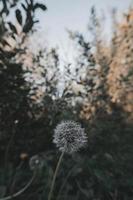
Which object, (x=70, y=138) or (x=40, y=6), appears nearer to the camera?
(x=70, y=138)

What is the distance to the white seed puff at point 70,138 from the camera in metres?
1.82

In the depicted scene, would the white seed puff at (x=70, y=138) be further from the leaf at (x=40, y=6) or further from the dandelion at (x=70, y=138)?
the leaf at (x=40, y=6)

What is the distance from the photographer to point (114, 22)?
5383 mm

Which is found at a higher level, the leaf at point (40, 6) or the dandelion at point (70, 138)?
the leaf at point (40, 6)

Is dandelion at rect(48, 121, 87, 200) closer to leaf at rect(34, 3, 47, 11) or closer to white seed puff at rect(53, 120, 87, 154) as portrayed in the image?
white seed puff at rect(53, 120, 87, 154)

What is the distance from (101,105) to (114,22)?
6.76 ft

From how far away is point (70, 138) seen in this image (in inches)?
73.2

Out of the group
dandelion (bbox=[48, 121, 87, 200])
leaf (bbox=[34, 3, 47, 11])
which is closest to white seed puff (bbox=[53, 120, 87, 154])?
dandelion (bbox=[48, 121, 87, 200])

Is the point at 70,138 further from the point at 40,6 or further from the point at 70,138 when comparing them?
the point at 40,6

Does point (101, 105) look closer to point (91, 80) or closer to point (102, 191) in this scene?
point (91, 80)

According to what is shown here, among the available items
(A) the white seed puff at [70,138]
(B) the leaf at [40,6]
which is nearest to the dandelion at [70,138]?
(A) the white seed puff at [70,138]

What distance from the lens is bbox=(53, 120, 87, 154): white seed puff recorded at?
1.82m

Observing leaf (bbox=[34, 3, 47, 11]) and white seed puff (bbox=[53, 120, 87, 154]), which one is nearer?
white seed puff (bbox=[53, 120, 87, 154])

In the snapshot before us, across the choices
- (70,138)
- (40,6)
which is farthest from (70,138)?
(40,6)
